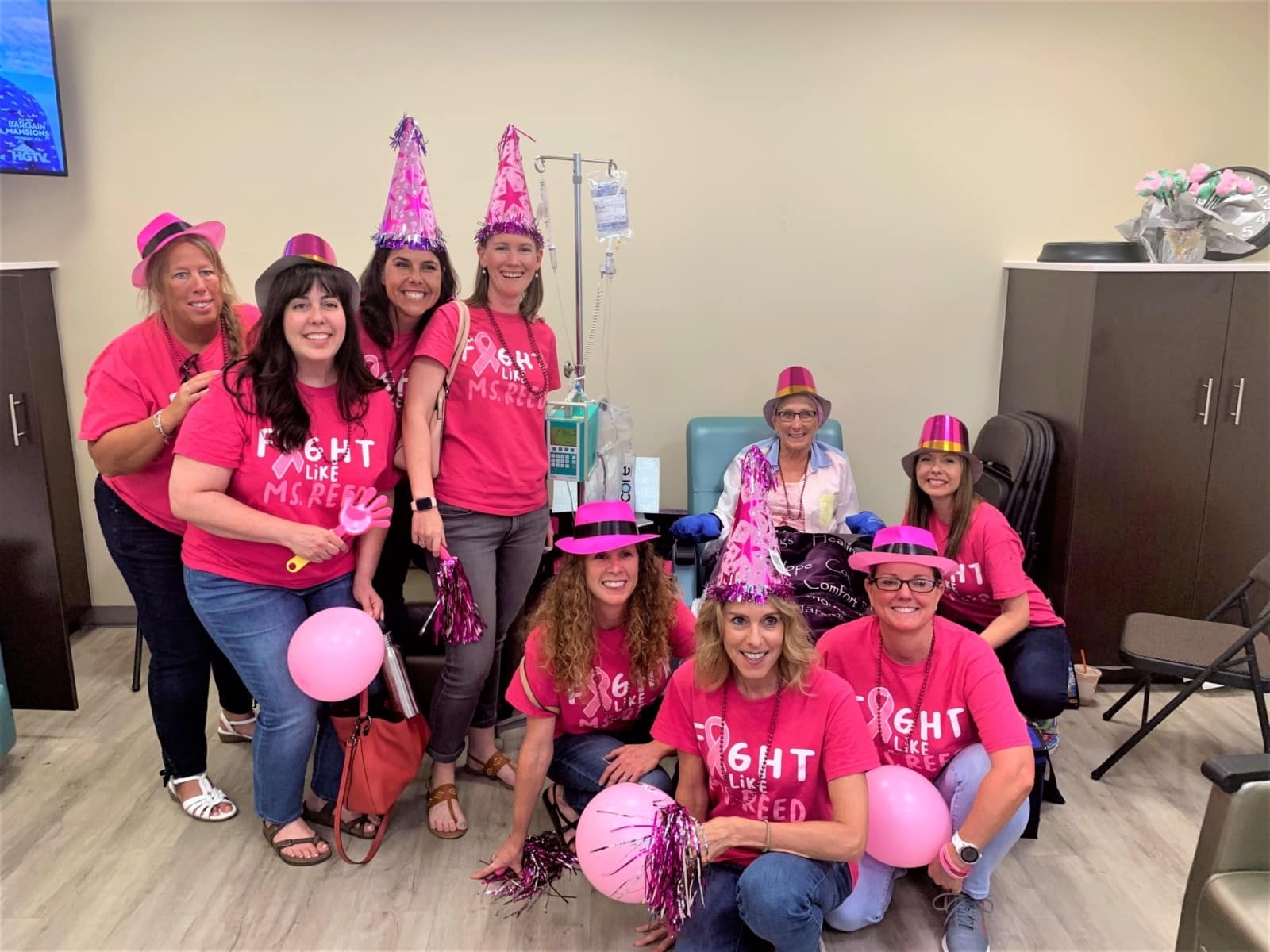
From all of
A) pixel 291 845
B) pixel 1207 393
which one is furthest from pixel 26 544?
pixel 1207 393

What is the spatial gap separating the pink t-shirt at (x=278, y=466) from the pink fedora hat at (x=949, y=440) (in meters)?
1.46

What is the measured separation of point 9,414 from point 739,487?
7.45 feet

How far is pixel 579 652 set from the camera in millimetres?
2176

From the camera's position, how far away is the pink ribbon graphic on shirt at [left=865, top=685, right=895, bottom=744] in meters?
2.17

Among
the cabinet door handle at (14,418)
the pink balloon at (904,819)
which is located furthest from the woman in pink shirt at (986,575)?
the cabinet door handle at (14,418)

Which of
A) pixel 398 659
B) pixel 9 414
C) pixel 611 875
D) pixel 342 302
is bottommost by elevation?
pixel 611 875

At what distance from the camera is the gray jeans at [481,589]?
8.02 feet

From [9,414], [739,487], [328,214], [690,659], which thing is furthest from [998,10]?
[9,414]

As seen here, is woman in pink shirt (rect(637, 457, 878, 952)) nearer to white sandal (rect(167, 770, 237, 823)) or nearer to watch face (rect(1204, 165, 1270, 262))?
white sandal (rect(167, 770, 237, 823))

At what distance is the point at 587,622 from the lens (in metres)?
2.20

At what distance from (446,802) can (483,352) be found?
1.19 meters

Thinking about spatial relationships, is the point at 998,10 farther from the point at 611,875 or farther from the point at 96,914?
the point at 96,914

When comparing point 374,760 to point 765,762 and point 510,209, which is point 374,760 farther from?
point 510,209

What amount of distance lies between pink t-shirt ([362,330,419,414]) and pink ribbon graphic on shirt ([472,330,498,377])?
17 centimetres
